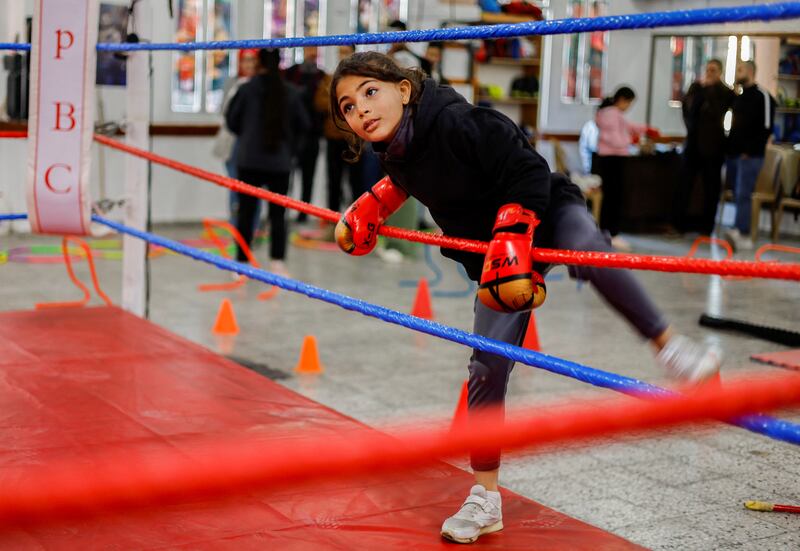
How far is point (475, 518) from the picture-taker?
2.11 meters

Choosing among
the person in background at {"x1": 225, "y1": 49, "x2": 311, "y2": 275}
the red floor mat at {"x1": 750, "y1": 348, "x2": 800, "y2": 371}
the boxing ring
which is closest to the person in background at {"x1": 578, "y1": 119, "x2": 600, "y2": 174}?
the person in background at {"x1": 225, "y1": 49, "x2": 311, "y2": 275}

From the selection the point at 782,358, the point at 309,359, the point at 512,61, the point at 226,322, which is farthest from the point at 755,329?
the point at 512,61

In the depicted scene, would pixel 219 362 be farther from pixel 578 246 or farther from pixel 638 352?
pixel 638 352

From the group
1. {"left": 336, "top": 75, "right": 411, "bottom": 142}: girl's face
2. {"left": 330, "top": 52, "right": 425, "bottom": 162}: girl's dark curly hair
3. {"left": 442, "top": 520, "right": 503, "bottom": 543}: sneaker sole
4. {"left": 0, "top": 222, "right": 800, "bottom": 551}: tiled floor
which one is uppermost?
{"left": 330, "top": 52, "right": 425, "bottom": 162}: girl's dark curly hair

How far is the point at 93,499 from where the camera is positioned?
0.82 m

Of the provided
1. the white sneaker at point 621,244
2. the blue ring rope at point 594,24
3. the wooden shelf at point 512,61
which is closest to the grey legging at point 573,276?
the blue ring rope at point 594,24

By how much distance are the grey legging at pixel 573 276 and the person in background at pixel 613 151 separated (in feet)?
21.5

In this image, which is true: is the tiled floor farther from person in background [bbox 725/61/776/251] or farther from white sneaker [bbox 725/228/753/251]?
person in background [bbox 725/61/776/251]

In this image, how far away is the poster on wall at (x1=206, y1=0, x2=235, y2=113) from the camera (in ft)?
29.6

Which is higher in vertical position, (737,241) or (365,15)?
(365,15)

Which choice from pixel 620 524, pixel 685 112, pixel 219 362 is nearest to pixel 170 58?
pixel 685 112

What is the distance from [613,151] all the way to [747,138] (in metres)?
1.08

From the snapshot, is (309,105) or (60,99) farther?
(309,105)

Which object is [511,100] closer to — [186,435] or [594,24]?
[186,435]
